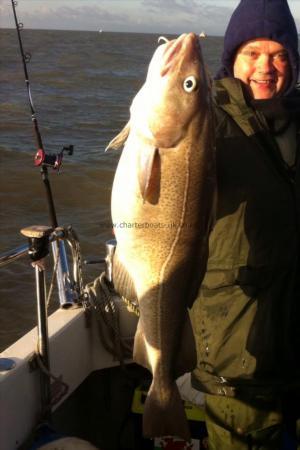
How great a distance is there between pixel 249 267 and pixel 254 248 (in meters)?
0.08

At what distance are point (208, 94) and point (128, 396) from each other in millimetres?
2539

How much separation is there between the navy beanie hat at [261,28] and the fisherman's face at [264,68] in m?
0.03

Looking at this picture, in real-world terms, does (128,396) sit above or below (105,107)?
below

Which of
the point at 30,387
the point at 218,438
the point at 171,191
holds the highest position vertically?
the point at 171,191

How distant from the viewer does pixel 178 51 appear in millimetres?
2014

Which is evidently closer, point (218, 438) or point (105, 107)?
point (218, 438)

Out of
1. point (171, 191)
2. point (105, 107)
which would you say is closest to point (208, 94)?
point (171, 191)

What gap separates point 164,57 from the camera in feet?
6.60

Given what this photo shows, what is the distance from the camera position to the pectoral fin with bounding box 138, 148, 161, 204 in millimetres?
1952

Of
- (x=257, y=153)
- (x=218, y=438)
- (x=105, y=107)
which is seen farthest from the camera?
(x=105, y=107)

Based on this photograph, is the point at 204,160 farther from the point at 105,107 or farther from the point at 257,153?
the point at 105,107

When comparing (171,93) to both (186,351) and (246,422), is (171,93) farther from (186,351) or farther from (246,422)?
(246,422)

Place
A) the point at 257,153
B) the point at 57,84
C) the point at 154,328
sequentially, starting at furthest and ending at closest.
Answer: the point at 57,84 < the point at 257,153 < the point at 154,328

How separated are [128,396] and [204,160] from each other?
2428 millimetres
